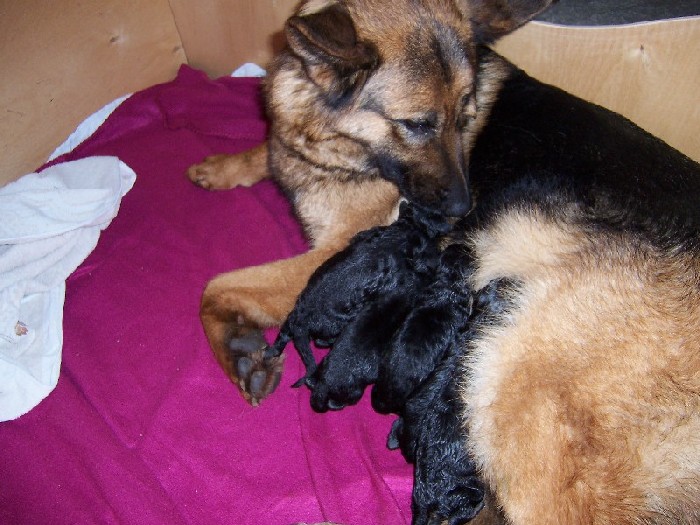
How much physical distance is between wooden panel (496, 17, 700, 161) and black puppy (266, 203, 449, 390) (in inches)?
37.7

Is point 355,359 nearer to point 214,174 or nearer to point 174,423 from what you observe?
point 174,423

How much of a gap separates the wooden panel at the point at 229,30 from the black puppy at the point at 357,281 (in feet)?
4.82

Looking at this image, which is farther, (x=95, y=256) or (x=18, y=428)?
(x=95, y=256)

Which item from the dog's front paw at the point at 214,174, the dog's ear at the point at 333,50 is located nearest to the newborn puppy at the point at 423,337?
the dog's ear at the point at 333,50

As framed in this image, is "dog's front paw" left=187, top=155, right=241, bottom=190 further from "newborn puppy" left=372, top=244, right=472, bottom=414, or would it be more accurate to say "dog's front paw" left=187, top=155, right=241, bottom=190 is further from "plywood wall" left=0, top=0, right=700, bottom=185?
"newborn puppy" left=372, top=244, right=472, bottom=414

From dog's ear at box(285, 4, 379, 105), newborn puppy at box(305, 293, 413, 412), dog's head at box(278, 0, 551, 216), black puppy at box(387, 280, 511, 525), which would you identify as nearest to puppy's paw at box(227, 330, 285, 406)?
newborn puppy at box(305, 293, 413, 412)

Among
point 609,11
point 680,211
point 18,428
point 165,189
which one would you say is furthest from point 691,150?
point 18,428

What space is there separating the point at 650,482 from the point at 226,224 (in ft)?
6.47

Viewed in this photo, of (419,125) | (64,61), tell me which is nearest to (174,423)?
(419,125)

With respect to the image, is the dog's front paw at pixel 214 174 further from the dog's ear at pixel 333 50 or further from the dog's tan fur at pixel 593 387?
the dog's tan fur at pixel 593 387

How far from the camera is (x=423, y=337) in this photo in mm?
2051

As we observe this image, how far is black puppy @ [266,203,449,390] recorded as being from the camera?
216 cm

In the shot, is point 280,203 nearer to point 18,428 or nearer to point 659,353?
point 18,428

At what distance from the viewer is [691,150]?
2660 mm
